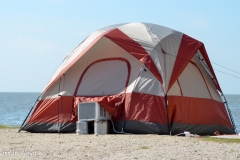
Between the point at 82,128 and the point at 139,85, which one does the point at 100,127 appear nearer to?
the point at 82,128

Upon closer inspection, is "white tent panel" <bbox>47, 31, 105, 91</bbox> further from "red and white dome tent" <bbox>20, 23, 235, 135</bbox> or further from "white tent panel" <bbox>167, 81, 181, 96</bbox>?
"white tent panel" <bbox>167, 81, 181, 96</bbox>

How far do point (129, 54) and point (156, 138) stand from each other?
9.49 ft

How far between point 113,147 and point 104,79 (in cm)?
388

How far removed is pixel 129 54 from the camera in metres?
13.8

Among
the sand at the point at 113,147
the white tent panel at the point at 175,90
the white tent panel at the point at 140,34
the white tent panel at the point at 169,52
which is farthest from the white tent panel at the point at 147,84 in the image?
the sand at the point at 113,147

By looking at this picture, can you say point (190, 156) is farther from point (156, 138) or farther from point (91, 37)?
point (91, 37)

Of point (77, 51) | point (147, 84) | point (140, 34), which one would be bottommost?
point (147, 84)

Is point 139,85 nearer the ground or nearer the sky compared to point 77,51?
nearer the ground

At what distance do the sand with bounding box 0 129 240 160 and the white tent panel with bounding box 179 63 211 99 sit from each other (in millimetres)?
2108

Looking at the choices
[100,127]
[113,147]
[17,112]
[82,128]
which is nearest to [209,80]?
[100,127]

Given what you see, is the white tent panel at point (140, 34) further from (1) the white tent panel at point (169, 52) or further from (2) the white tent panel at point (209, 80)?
(2) the white tent panel at point (209, 80)

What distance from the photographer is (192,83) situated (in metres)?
14.1

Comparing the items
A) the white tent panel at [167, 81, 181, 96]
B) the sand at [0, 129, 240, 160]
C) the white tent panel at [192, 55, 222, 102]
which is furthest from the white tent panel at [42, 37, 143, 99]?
the white tent panel at [192, 55, 222, 102]

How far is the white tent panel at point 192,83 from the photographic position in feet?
45.5
